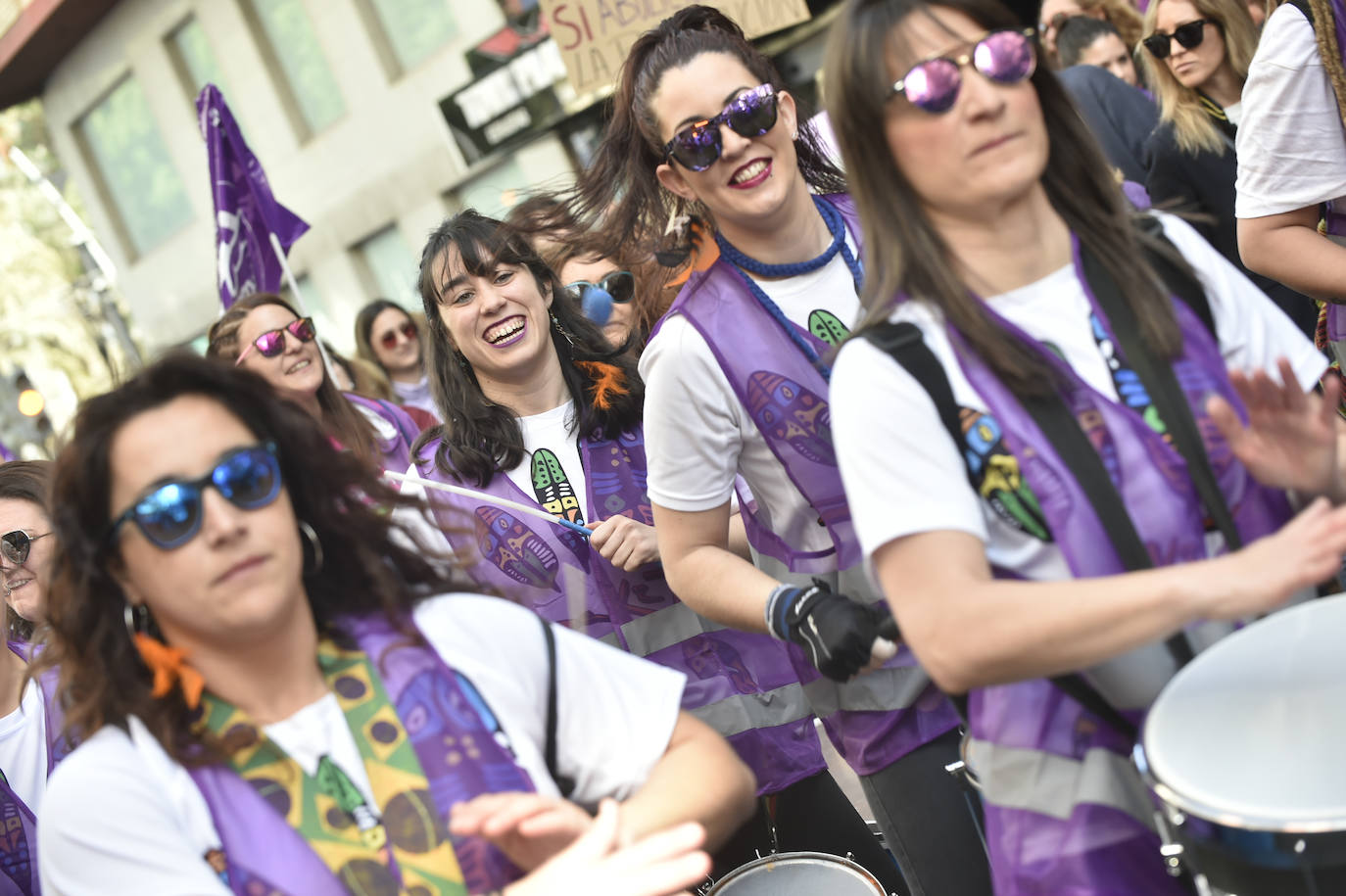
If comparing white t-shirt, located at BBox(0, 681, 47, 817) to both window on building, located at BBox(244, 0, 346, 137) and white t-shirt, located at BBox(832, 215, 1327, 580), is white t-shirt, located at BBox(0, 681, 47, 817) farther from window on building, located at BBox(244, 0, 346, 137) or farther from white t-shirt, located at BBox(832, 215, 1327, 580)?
window on building, located at BBox(244, 0, 346, 137)

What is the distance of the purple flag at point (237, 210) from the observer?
20.0 feet

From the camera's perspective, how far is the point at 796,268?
116 inches

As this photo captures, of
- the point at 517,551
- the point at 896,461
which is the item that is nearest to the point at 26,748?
the point at 517,551

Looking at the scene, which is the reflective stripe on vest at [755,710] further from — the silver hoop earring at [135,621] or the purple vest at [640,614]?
the silver hoop earring at [135,621]

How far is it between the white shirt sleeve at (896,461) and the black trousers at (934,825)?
1.11m

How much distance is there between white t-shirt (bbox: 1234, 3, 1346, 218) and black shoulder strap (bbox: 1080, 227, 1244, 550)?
155 cm

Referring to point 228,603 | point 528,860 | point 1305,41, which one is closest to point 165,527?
point 228,603

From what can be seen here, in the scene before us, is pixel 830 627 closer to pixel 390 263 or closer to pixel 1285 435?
pixel 1285 435

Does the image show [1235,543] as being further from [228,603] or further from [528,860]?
[228,603]

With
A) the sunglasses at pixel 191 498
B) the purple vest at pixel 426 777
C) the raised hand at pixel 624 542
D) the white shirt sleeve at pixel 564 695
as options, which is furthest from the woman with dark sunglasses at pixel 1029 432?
the raised hand at pixel 624 542

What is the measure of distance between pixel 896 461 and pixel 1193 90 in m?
3.52

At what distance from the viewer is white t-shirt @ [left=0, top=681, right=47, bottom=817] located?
3.39m

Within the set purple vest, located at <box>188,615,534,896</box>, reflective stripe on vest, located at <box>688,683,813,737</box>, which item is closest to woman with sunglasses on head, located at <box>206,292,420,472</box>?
reflective stripe on vest, located at <box>688,683,813,737</box>

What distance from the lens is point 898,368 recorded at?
1.91 m
